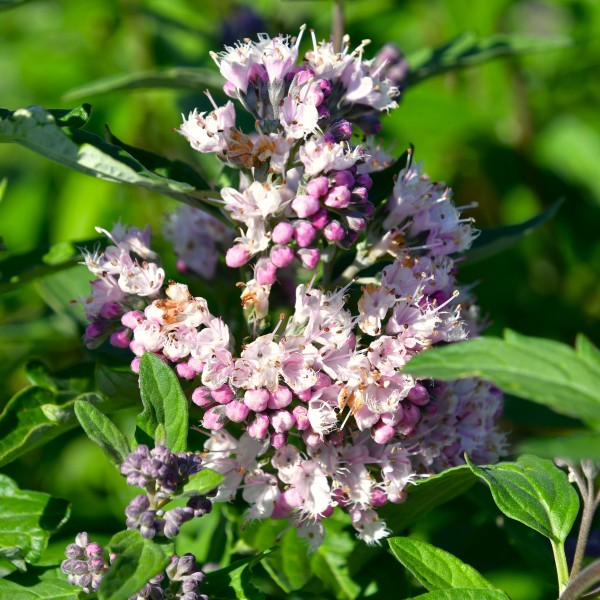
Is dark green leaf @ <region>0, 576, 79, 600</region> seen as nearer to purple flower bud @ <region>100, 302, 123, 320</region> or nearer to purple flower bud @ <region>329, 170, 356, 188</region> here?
purple flower bud @ <region>100, 302, 123, 320</region>

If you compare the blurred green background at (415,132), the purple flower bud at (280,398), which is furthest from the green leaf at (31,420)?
the blurred green background at (415,132)

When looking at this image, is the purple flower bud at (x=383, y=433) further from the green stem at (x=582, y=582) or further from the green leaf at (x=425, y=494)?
the green stem at (x=582, y=582)

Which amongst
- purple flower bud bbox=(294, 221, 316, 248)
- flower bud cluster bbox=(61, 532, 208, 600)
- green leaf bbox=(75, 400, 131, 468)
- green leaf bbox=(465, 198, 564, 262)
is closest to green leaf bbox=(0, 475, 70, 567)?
flower bud cluster bbox=(61, 532, 208, 600)

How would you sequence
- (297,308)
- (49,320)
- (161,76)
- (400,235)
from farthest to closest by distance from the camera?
(49,320) → (161,76) → (400,235) → (297,308)

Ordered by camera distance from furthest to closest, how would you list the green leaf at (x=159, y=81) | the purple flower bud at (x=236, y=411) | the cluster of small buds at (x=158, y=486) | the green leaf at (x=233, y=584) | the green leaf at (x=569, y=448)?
the green leaf at (x=159, y=81) → the purple flower bud at (x=236, y=411) → the green leaf at (x=233, y=584) → the cluster of small buds at (x=158, y=486) → the green leaf at (x=569, y=448)

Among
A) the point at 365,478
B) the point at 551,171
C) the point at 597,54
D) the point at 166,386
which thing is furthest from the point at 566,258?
the point at 166,386

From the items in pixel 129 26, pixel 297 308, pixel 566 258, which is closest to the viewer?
pixel 297 308

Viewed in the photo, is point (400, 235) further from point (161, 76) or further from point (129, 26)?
point (129, 26)
